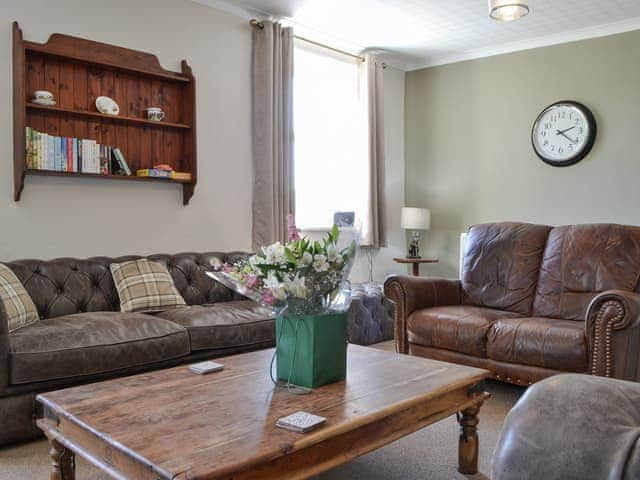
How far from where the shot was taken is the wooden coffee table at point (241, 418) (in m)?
1.43

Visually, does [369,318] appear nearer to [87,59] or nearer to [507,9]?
[507,9]

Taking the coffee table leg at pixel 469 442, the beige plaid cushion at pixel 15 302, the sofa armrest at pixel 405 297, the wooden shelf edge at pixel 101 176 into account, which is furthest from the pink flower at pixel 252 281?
the wooden shelf edge at pixel 101 176

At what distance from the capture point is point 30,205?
3.53 metres

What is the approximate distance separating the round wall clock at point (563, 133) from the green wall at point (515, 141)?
7 cm

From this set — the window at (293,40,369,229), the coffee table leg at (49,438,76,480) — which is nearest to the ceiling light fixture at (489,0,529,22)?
the window at (293,40,369,229)

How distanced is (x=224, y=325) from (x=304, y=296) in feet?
4.69

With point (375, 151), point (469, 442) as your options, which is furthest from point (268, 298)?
point (375, 151)

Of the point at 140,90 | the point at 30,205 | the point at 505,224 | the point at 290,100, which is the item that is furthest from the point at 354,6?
A: the point at 30,205

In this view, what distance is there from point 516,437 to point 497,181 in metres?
5.03

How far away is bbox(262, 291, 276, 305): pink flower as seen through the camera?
1.96m

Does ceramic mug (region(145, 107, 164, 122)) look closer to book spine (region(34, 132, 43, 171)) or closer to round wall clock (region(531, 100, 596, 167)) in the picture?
book spine (region(34, 132, 43, 171))

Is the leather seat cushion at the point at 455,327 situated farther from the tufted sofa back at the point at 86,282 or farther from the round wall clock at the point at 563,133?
the round wall clock at the point at 563,133

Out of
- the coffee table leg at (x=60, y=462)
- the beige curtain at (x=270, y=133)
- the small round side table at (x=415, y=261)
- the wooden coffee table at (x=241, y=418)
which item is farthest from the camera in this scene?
the small round side table at (x=415, y=261)

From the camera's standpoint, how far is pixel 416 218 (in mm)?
5766
